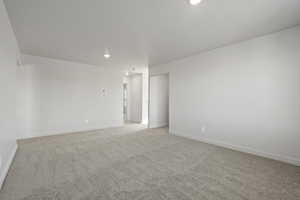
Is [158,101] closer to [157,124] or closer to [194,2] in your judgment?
[157,124]

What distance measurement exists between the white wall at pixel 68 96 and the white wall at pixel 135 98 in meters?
1.20

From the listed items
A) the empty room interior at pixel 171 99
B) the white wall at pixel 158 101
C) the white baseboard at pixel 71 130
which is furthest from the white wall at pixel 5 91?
the white wall at pixel 158 101

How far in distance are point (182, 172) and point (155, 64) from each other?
13.1 ft

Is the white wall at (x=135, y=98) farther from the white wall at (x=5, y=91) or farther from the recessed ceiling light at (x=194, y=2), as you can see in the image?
the recessed ceiling light at (x=194, y=2)

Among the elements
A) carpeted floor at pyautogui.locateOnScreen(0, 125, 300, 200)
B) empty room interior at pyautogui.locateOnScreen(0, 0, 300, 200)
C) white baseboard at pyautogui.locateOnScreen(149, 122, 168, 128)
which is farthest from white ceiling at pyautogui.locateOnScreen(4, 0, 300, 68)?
white baseboard at pyautogui.locateOnScreen(149, 122, 168, 128)

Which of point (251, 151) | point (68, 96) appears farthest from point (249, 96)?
point (68, 96)

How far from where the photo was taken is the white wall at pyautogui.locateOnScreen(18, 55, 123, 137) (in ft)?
13.8

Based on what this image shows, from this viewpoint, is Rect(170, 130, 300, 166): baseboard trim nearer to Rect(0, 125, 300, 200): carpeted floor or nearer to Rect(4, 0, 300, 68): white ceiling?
Rect(0, 125, 300, 200): carpeted floor

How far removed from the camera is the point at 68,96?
189 inches

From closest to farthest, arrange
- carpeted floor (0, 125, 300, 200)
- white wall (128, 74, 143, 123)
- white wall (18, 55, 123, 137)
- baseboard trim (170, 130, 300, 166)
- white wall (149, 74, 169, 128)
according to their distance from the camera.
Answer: carpeted floor (0, 125, 300, 200) < baseboard trim (170, 130, 300, 166) < white wall (18, 55, 123, 137) < white wall (149, 74, 169, 128) < white wall (128, 74, 143, 123)

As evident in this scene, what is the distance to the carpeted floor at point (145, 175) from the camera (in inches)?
67.1

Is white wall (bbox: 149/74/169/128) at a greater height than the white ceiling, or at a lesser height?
lesser

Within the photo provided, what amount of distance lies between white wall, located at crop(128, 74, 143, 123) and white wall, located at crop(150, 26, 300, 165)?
3.12 metres

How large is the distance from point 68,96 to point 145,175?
4.10 metres
